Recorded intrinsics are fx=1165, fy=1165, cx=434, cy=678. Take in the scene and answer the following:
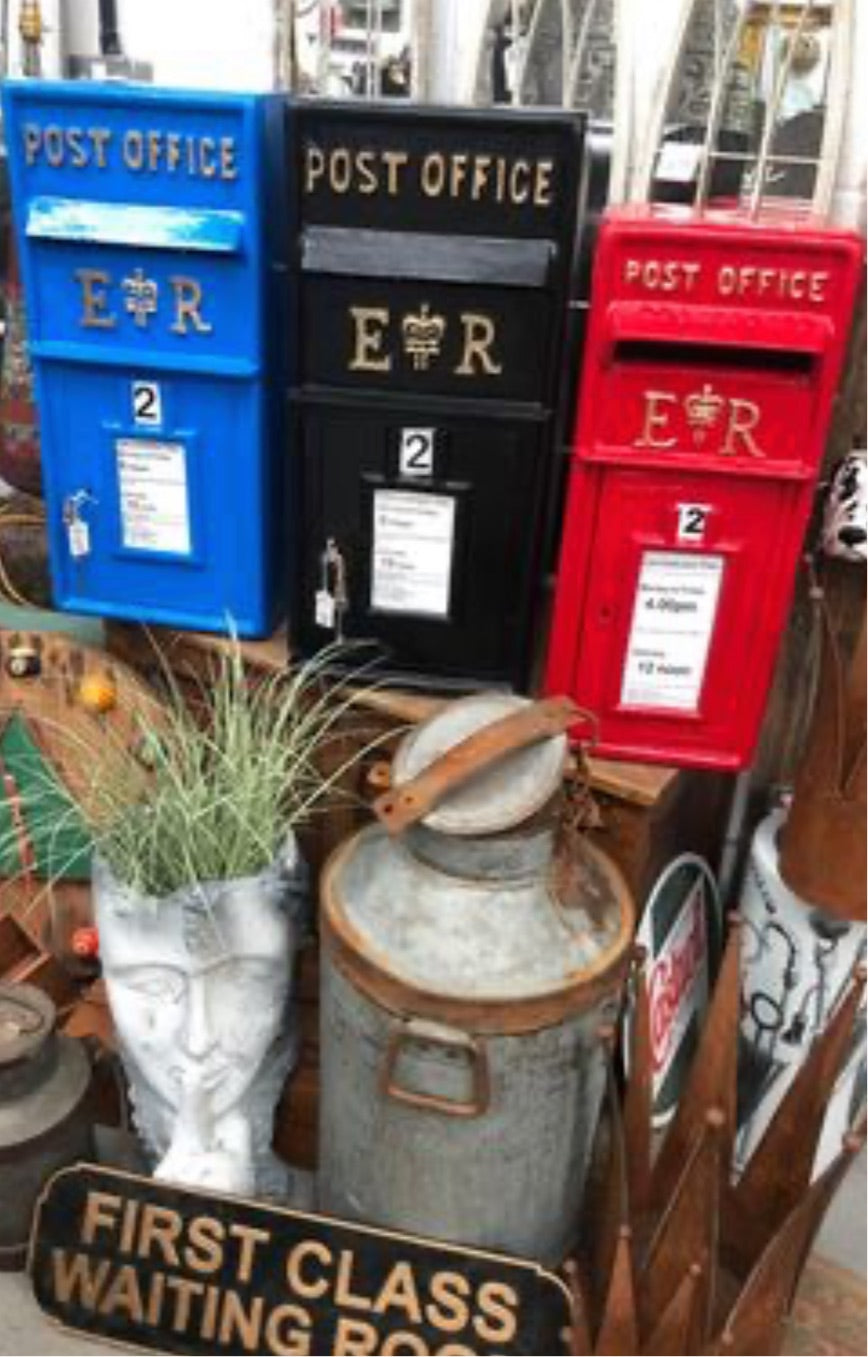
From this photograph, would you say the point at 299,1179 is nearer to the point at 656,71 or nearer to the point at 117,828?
the point at 117,828

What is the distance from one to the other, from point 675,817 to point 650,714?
0.34m

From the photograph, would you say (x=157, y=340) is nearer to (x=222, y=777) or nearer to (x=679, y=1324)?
(x=222, y=777)

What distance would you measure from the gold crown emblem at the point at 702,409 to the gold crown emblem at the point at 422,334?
1.25 ft

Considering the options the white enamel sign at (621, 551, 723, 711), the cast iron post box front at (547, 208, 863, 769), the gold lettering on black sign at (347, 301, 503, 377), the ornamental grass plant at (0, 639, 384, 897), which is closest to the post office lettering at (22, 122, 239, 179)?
the gold lettering on black sign at (347, 301, 503, 377)

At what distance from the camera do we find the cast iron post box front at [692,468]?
1616 millimetres

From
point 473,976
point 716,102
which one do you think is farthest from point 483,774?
point 716,102

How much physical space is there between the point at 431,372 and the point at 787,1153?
4.29 feet

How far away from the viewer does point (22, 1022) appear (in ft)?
6.28

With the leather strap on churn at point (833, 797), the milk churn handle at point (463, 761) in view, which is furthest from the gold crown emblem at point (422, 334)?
the leather strap on churn at point (833, 797)

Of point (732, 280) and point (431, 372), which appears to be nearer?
point (732, 280)

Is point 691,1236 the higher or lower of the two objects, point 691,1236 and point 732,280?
the lower

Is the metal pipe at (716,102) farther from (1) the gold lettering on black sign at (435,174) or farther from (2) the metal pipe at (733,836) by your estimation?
(2) the metal pipe at (733,836)

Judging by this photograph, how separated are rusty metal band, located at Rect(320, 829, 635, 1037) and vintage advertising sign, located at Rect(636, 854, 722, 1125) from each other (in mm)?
454

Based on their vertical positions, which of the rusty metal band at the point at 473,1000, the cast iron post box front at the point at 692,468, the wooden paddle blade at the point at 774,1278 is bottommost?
the wooden paddle blade at the point at 774,1278
